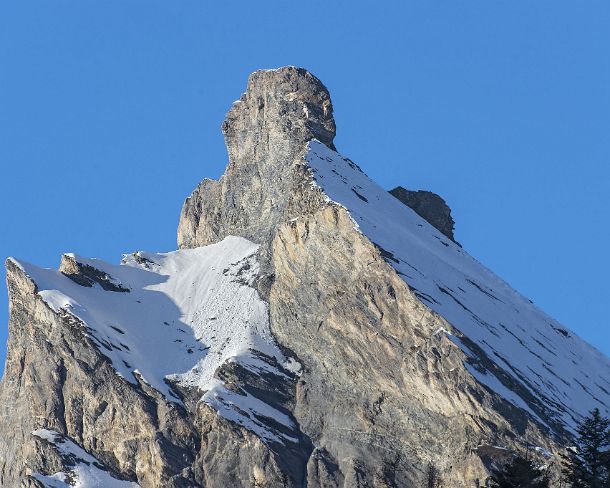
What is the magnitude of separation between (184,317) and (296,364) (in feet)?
58.4

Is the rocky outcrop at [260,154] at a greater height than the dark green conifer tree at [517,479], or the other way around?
the rocky outcrop at [260,154]

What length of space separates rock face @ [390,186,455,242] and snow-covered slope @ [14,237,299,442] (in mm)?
22927

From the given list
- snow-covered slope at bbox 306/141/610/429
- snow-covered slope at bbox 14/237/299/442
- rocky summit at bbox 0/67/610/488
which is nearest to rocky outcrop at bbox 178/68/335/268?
rocky summit at bbox 0/67/610/488

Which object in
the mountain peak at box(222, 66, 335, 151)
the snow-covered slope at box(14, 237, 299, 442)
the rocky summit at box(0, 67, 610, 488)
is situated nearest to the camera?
the rocky summit at box(0, 67, 610, 488)

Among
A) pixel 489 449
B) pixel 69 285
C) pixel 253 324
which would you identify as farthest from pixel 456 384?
pixel 69 285

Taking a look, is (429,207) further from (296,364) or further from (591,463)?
(591,463)

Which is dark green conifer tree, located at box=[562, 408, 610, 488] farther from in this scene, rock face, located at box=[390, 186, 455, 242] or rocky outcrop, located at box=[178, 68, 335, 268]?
rock face, located at box=[390, 186, 455, 242]

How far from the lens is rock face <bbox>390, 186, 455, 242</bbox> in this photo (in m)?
196

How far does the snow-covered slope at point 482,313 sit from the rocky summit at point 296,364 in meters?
0.32

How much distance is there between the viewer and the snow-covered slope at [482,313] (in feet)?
471

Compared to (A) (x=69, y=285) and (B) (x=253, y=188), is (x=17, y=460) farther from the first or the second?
(B) (x=253, y=188)

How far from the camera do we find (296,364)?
153125 millimetres

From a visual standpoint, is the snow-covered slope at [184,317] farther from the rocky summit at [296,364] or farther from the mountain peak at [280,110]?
the mountain peak at [280,110]

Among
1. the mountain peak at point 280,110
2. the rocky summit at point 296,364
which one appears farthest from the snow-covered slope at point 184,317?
the mountain peak at point 280,110
